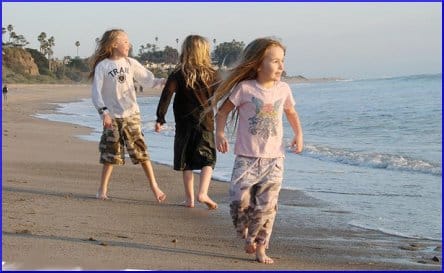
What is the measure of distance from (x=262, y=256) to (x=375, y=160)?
697 cm

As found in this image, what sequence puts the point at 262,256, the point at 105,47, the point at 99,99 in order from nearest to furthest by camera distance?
the point at 262,256
the point at 99,99
the point at 105,47

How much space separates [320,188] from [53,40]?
10617 centimetres

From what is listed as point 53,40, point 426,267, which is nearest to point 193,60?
point 426,267

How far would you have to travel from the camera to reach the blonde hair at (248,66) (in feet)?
15.4

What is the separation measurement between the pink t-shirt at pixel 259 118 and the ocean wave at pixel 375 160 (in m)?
5.50

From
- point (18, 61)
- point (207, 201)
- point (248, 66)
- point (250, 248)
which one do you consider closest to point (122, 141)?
point (207, 201)

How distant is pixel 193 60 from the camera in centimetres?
619

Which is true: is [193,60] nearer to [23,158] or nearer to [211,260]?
[211,260]

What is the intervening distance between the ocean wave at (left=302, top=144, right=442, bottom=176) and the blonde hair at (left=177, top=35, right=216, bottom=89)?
4.51 m

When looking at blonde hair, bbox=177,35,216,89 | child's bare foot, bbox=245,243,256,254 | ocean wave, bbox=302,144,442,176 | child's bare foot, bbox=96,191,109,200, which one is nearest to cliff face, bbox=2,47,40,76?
ocean wave, bbox=302,144,442,176

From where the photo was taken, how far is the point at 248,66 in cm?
468

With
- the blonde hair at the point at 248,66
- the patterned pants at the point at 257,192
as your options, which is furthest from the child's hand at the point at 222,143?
the blonde hair at the point at 248,66

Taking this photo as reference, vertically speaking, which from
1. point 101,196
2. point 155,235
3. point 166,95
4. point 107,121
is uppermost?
point 166,95

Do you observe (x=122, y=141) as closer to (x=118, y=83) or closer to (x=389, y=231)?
(x=118, y=83)
